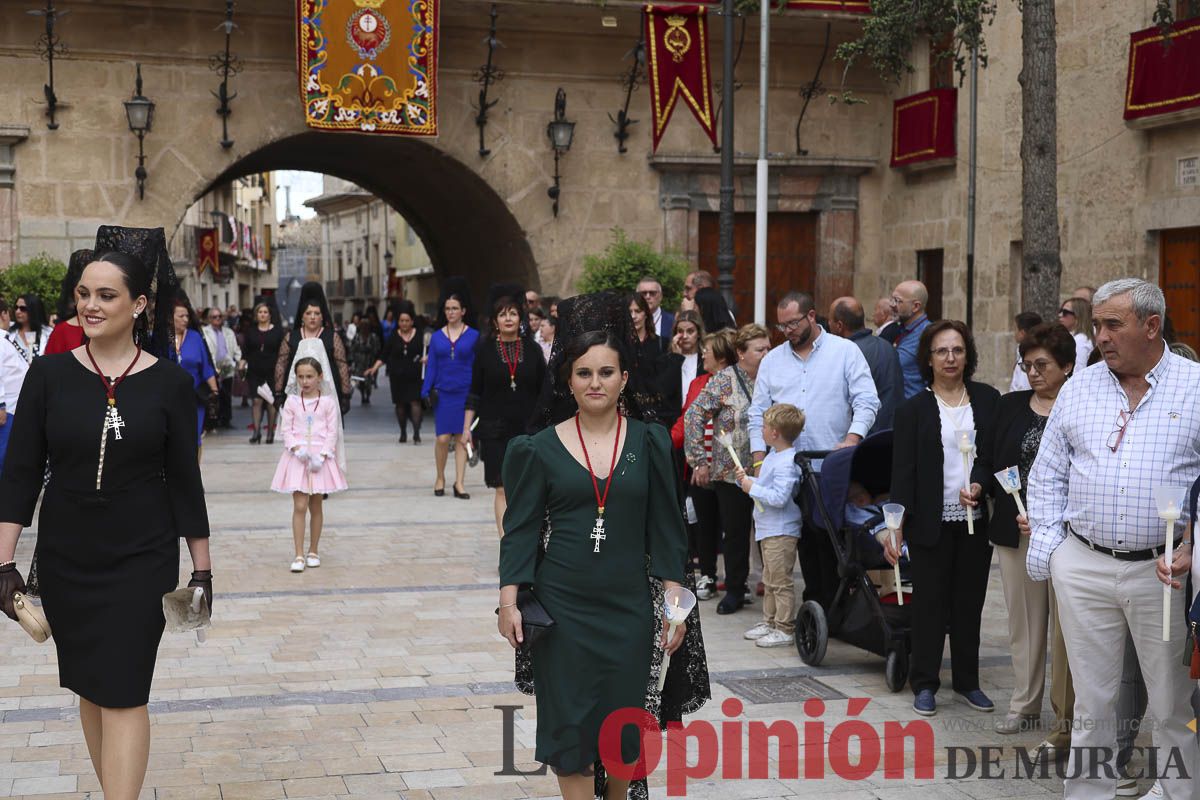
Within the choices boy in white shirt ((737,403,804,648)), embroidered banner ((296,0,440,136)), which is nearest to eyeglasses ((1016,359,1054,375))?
boy in white shirt ((737,403,804,648))

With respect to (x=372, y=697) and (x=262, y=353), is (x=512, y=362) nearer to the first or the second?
(x=372, y=697)

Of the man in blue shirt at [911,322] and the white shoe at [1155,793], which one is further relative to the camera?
the man in blue shirt at [911,322]

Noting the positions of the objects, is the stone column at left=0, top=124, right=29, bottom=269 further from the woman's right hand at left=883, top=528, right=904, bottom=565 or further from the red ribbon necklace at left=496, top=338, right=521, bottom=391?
the woman's right hand at left=883, top=528, right=904, bottom=565

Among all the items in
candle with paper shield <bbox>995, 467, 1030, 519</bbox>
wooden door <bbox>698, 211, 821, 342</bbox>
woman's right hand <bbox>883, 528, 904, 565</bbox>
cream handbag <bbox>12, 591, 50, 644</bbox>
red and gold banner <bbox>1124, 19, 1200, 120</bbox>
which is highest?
red and gold banner <bbox>1124, 19, 1200, 120</bbox>

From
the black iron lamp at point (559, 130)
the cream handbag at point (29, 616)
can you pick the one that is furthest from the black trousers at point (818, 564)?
the black iron lamp at point (559, 130)

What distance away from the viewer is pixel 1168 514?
470 centimetres

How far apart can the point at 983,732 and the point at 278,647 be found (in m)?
3.70

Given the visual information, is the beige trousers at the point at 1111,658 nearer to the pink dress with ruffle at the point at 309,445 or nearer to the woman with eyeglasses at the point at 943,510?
the woman with eyeglasses at the point at 943,510

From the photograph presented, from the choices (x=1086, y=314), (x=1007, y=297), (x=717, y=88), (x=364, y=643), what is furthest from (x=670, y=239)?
(x=364, y=643)

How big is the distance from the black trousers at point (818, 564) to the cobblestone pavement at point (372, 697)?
307 millimetres

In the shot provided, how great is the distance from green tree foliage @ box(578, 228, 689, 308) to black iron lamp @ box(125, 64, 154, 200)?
18.9ft

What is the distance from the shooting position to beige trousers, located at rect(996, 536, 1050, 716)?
6.26 meters

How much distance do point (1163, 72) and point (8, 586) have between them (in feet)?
43.3

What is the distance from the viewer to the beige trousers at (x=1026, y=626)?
6.26 meters
